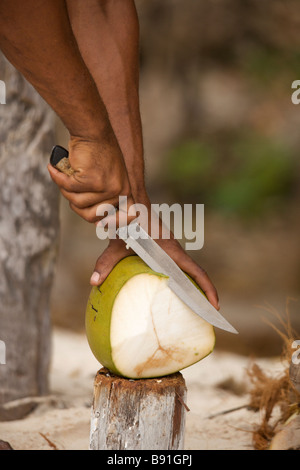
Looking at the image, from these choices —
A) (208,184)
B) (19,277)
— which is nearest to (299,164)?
(208,184)

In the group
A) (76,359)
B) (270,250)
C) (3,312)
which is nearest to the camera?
(3,312)

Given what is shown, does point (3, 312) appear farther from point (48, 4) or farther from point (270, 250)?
point (270, 250)

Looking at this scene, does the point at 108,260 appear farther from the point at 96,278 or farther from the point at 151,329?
the point at 151,329

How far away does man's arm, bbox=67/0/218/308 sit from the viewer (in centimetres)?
161

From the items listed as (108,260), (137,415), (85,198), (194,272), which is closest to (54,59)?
(85,198)

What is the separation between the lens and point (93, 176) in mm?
1465

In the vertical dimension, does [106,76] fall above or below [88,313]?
above

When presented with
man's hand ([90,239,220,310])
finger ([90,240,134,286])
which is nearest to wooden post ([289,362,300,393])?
man's hand ([90,239,220,310])

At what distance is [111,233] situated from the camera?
1.56 metres

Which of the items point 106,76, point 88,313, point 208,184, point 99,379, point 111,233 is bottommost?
point 99,379

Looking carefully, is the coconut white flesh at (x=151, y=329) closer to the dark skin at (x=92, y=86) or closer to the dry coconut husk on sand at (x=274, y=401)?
the dark skin at (x=92, y=86)

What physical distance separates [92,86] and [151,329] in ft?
1.90

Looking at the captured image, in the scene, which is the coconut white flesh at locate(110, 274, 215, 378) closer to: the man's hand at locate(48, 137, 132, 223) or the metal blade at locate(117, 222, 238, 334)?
the metal blade at locate(117, 222, 238, 334)

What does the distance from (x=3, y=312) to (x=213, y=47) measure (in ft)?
15.4
